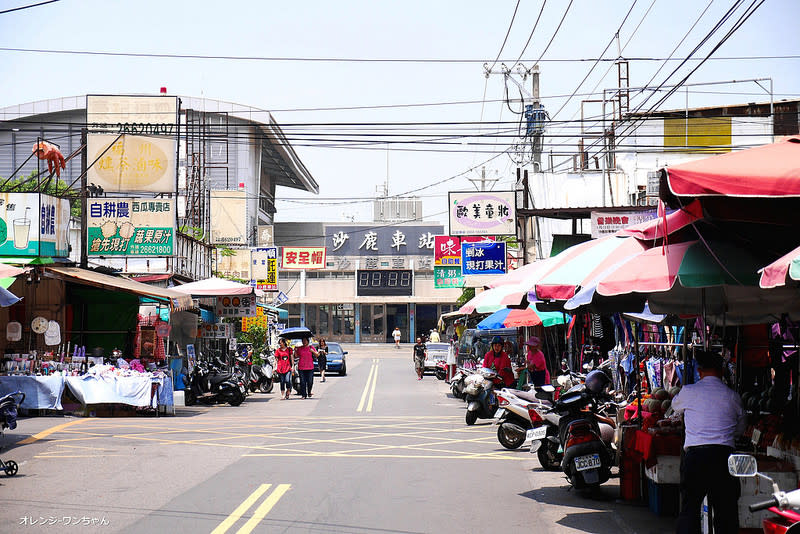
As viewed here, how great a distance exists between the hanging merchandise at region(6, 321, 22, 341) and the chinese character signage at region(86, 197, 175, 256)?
4752mm

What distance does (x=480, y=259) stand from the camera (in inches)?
1404

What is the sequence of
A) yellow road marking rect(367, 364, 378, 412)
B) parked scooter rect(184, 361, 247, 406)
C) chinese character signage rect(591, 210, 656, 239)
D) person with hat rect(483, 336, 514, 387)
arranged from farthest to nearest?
parked scooter rect(184, 361, 247, 406) < yellow road marking rect(367, 364, 378, 412) < chinese character signage rect(591, 210, 656, 239) < person with hat rect(483, 336, 514, 387)

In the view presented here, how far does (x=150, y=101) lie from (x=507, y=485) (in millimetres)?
29077

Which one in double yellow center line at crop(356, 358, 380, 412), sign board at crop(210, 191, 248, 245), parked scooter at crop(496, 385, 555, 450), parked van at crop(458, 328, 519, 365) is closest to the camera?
parked scooter at crop(496, 385, 555, 450)

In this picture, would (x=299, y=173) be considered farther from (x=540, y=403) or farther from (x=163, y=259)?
(x=540, y=403)

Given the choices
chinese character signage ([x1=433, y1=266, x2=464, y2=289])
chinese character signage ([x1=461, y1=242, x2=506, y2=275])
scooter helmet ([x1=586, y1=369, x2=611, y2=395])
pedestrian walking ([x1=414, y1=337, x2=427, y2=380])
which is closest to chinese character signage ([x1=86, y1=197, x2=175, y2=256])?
chinese character signage ([x1=461, y1=242, x2=506, y2=275])

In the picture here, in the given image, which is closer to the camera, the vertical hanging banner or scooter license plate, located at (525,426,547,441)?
scooter license plate, located at (525,426,547,441)

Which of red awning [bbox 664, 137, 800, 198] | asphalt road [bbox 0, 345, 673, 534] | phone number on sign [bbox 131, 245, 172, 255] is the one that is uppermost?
phone number on sign [bbox 131, 245, 172, 255]

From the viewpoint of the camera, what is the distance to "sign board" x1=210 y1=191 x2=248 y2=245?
4109cm

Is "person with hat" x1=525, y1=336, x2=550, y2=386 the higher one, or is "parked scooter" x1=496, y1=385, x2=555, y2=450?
"person with hat" x1=525, y1=336, x2=550, y2=386

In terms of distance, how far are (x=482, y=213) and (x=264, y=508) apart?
80.6ft

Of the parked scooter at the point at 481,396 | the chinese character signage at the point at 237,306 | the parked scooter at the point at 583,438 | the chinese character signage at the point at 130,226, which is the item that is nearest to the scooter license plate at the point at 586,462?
the parked scooter at the point at 583,438

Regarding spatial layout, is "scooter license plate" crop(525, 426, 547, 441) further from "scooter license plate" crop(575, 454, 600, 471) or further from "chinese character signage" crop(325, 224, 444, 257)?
"chinese character signage" crop(325, 224, 444, 257)

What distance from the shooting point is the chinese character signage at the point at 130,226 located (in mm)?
26500
